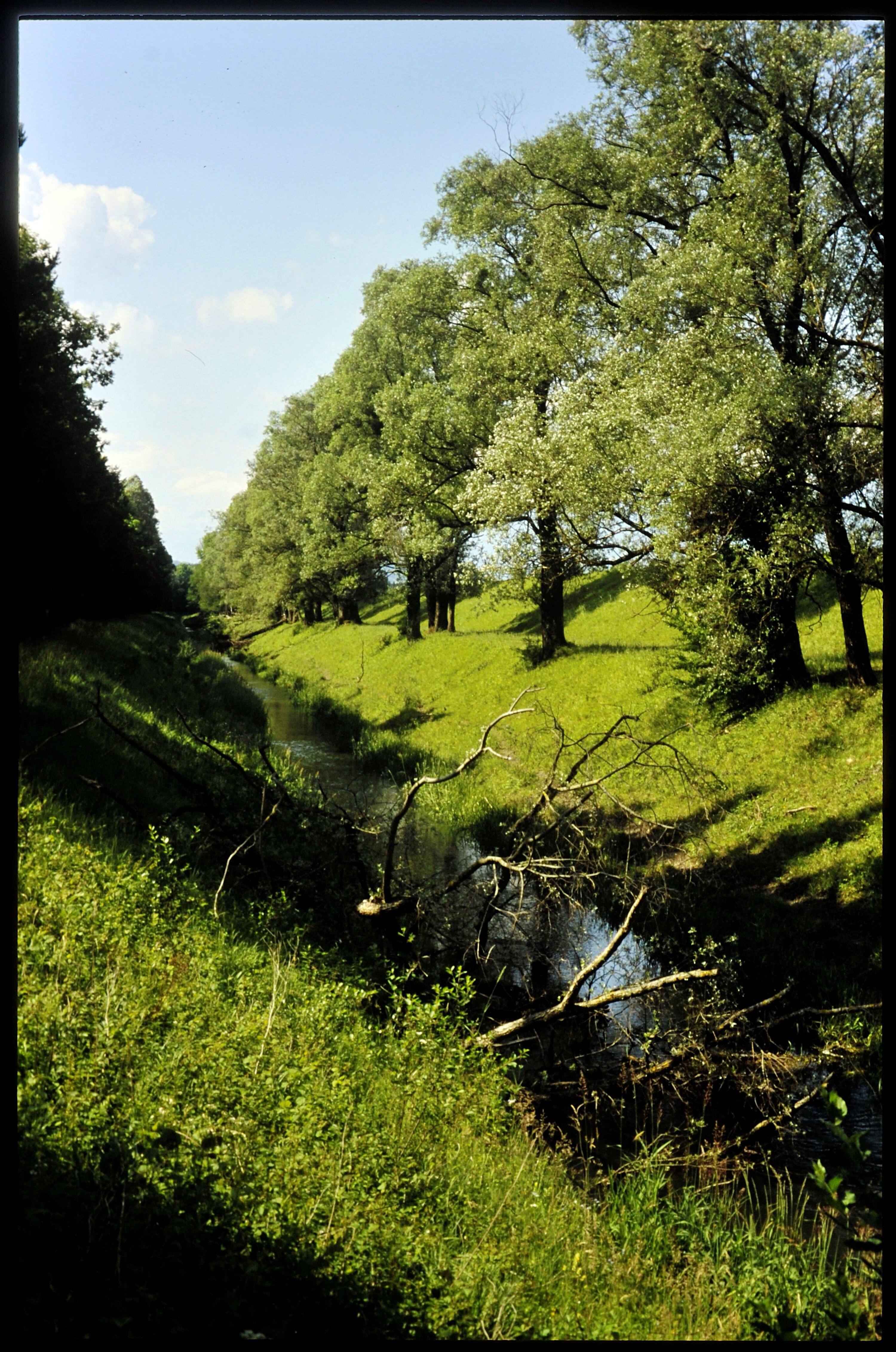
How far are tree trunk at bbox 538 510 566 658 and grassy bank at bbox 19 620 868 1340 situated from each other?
48.8 feet

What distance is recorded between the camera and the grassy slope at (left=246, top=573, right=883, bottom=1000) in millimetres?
12867

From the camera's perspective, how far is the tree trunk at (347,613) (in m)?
52.6

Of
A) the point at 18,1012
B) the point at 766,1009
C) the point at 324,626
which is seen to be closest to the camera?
the point at 18,1012

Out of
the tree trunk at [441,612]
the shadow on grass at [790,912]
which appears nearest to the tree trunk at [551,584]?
the shadow on grass at [790,912]

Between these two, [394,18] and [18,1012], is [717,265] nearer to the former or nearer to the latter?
[394,18]

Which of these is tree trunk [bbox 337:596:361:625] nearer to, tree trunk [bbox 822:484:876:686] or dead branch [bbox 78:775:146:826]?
tree trunk [bbox 822:484:876:686]

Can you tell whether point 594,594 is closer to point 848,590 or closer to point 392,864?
point 848,590

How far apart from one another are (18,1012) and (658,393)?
15363mm

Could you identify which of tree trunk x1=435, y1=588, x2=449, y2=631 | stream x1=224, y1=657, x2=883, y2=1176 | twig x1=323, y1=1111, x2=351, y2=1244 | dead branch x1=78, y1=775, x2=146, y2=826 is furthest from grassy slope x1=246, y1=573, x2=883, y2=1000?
twig x1=323, y1=1111, x2=351, y2=1244

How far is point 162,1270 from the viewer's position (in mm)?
4371

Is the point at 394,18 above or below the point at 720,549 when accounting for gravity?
above

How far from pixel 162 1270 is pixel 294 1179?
1028mm

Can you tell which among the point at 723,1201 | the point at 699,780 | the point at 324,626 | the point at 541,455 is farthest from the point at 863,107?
the point at 324,626

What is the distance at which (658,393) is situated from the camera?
1667cm
